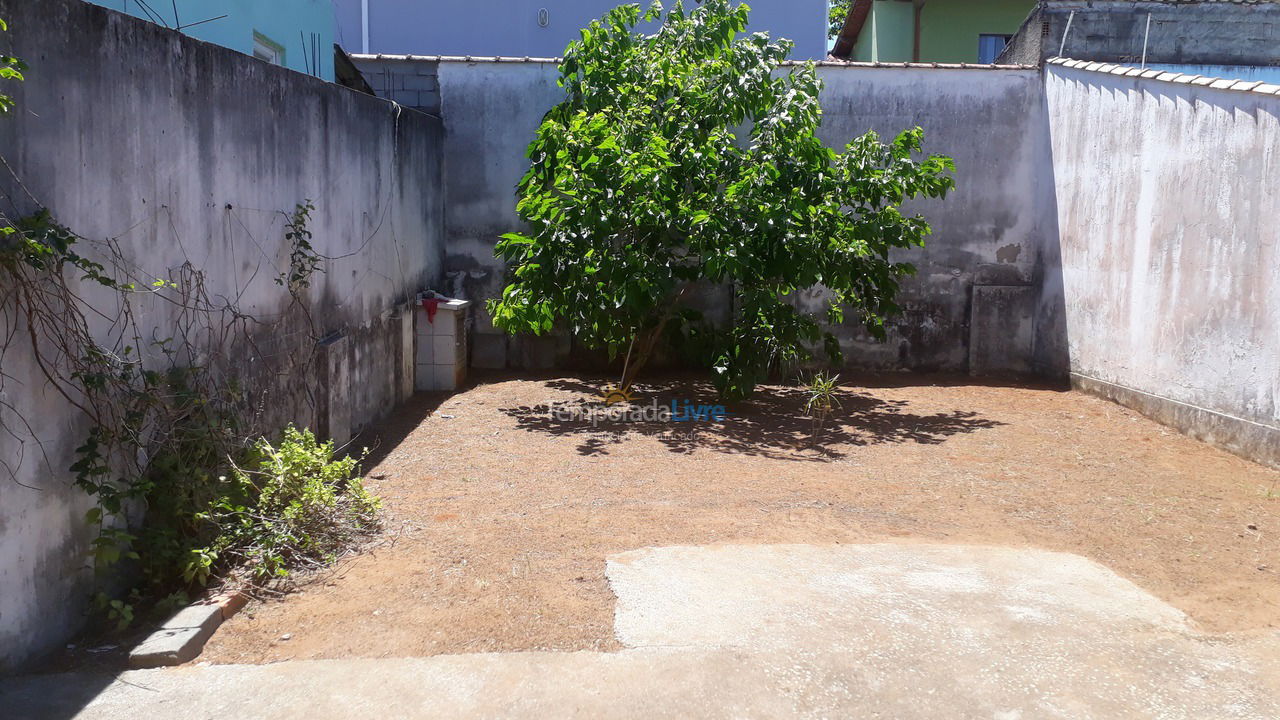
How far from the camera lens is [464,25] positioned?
16.5 m

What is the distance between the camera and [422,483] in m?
6.61

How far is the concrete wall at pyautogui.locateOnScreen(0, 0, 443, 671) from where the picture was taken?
12.2 feet

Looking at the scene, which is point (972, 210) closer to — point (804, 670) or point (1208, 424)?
point (1208, 424)

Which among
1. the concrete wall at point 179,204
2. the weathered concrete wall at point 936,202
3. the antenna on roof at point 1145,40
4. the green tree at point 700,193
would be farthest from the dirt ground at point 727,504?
the antenna on roof at point 1145,40

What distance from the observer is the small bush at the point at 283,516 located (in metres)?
4.61

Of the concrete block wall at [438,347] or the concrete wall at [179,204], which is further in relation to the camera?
the concrete block wall at [438,347]

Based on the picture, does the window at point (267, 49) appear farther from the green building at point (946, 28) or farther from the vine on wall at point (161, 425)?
the green building at point (946, 28)

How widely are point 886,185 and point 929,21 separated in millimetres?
10978

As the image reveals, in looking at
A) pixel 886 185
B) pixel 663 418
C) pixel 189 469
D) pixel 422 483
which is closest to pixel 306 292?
pixel 422 483

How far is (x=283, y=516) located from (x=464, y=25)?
13.3 m

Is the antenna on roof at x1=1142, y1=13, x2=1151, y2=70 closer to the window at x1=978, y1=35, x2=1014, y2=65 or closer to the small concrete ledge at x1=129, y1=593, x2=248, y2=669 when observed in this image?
the window at x1=978, y1=35, x2=1014, y2=65

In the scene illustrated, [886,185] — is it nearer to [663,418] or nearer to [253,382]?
[663,418]

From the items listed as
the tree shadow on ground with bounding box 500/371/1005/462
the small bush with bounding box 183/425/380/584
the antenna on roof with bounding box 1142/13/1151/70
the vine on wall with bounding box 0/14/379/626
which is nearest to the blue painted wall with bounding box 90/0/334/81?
the vine on wall with bounding box 0/14/379/626

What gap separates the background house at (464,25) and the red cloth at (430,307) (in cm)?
801
